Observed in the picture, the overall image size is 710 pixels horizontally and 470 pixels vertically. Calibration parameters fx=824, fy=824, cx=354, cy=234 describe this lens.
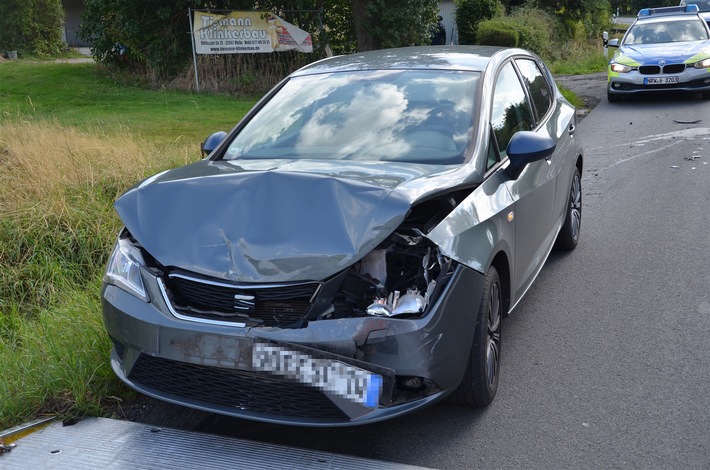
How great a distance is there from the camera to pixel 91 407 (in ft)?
13.7

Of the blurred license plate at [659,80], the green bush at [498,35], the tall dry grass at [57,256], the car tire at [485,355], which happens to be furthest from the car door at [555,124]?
the green bush at [498,35]

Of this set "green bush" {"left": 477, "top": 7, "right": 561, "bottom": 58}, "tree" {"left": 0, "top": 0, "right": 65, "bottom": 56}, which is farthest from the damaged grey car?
"tree" {"left": 0, "top": 0, "right": 65, "bottom": 56}

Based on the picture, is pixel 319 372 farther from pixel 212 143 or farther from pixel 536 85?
pixel 536 85

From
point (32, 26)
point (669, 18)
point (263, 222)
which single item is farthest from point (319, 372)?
point (32, 26)

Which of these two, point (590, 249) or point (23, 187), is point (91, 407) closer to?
point (23, 187)

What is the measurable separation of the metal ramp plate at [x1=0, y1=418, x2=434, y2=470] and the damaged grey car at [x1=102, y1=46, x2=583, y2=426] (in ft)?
0.87

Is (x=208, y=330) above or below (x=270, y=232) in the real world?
below

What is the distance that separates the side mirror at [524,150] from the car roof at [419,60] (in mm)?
697

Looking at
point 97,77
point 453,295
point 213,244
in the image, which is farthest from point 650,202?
point 97,77

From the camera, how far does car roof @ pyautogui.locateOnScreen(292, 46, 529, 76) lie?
17.0 feet

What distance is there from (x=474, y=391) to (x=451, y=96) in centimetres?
181

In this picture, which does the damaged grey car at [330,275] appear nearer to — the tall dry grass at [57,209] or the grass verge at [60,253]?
the grass verge at [60,253]

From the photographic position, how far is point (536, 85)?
6.09 meters

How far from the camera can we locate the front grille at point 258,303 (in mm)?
3477
